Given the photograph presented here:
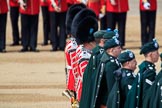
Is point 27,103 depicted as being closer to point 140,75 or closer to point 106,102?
point 106,102

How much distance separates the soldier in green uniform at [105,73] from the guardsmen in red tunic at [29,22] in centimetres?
951

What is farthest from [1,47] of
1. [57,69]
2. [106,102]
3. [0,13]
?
[106,102]

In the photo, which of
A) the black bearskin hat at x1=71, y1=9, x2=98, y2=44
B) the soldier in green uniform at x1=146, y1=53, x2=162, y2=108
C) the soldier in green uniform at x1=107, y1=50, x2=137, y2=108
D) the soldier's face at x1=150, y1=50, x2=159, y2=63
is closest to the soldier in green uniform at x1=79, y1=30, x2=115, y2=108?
the black bearskin hat at x1=71, y1=9, x2=98, y2=44

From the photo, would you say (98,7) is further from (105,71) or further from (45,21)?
(105,71)

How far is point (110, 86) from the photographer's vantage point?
10445mm

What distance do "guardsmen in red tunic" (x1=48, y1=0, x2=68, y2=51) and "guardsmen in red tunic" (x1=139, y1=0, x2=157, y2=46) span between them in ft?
5.93

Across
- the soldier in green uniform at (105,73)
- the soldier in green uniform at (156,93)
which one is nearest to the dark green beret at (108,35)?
the soldier in green uniform at (105,73)

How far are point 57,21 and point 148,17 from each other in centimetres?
214

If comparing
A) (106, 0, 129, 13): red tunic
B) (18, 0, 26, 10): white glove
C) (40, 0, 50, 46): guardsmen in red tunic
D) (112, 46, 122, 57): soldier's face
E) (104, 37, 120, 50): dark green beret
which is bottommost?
(40, 0, 50, 46): guardsmen in red tunic

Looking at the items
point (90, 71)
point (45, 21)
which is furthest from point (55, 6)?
point (90, 71)

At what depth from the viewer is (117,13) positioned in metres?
20.5

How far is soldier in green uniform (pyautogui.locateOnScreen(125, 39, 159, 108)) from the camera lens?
9609 millimetres

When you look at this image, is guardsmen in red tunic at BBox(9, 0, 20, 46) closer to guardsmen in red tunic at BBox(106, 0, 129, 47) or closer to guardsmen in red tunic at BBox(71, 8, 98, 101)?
guardsmen in red tunic at BBox(106, 0, 129, 47)

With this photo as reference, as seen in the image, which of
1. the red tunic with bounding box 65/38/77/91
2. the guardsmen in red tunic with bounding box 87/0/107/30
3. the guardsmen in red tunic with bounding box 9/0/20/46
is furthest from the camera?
the guardsmen in red tunic with bounding box 9/0/20/46
